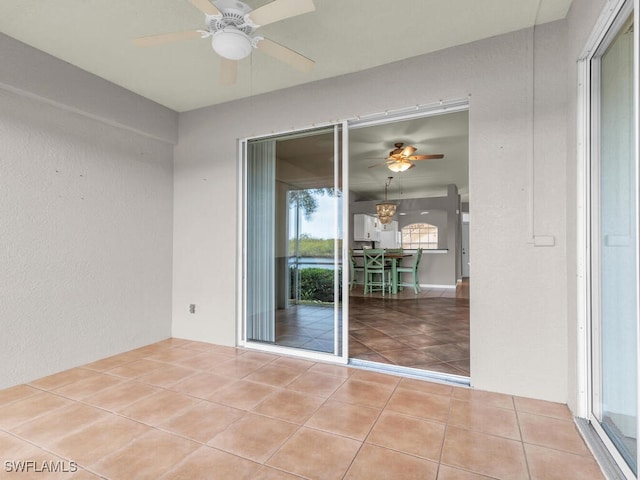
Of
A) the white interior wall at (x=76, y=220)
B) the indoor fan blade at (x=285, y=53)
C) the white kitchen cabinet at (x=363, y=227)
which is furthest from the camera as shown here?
the white kitchen cabinet at (x=363, y=227)

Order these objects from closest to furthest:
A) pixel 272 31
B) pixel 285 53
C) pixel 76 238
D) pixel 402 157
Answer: pixel 285 53, pixel 272 31, pixel 76 238, pixel 402 157

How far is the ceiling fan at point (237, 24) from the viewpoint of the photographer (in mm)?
1717

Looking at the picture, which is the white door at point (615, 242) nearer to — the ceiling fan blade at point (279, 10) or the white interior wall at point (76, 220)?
the ceiling fan blade at point (279, 10)

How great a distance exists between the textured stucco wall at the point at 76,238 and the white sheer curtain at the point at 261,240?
1.02 m

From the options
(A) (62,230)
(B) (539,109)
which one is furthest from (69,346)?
(B) (539,109)

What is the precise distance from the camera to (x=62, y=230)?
290 cm

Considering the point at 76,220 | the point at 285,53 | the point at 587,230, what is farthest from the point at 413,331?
the point at 76,220

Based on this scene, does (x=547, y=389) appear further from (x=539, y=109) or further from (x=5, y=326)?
(x=5, y=326)

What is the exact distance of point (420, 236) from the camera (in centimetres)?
947

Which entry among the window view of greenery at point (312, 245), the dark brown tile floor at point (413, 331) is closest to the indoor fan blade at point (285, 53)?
the window view of greenery at point (312, 245)

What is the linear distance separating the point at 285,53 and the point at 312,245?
5.50ft

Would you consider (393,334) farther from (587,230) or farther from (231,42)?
(231,42)

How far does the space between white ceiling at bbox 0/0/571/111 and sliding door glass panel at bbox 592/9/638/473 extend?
823 mm

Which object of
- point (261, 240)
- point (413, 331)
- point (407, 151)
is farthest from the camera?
point (407, 151)
